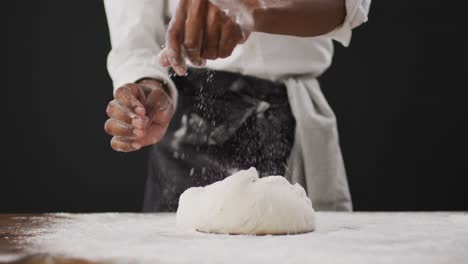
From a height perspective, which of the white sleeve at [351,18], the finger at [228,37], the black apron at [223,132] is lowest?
the black apron at [223,132]

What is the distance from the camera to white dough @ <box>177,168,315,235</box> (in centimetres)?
123

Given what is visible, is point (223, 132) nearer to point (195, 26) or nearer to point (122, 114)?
point (122, 114)

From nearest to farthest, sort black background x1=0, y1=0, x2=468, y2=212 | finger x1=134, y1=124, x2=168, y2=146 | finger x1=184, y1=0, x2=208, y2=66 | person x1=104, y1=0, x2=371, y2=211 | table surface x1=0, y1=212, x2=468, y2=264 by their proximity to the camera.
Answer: table surface x1=0, y1=212, x2=468, y2=264
finger x1=184, y1=0, x2=208, y2=66
finger x1=134, y1=124, x2=168, y2=146
person x1=104, y1=0, x2=371, y2=211
black background x1=0, y1=0, x2=468, y2=212

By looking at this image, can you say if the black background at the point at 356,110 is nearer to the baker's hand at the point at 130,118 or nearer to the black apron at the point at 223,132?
the black apron at the point at 223,132

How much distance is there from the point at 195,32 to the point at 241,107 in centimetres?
67

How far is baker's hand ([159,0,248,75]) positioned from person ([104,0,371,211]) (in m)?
0.47

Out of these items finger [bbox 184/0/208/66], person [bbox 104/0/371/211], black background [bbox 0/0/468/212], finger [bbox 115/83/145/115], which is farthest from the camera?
black background [bbox 0/0/468/212]

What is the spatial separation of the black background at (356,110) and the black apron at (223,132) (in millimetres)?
1268

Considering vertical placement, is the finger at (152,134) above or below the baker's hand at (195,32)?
below

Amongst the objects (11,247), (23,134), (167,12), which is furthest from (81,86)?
(11,247)

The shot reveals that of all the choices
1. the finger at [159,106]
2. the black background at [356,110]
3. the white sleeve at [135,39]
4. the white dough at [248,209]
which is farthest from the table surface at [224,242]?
the black background at [356,110]

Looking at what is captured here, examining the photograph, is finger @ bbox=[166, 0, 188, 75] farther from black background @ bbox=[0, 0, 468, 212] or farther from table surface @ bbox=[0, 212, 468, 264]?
black background @ bbox=[0, 0, 468, 212]

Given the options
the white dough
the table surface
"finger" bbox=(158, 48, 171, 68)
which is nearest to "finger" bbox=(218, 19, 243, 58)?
"finger" bbox=(158, 48, 171, 68)

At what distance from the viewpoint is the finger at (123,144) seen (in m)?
1.55
